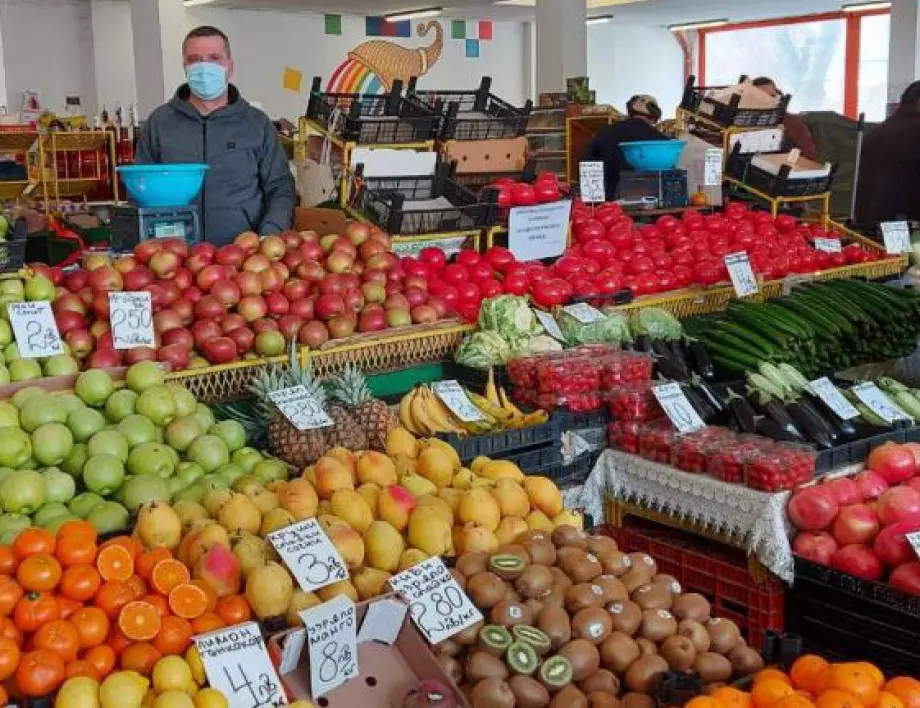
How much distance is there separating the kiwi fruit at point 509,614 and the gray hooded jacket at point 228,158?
8.37 feet

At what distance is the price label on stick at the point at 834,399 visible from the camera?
11.9ft

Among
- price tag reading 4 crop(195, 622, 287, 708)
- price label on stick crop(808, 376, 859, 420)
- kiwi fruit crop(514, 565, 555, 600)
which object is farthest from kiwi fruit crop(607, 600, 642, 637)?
price label on stick crop(808, 376, 859, 420)

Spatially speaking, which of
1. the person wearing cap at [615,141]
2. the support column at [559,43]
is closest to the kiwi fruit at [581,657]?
the person wearing cap at [615,141]

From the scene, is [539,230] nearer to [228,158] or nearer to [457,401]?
[228,158]

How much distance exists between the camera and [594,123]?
345 inches

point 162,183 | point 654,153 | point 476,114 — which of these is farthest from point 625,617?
point 654,153

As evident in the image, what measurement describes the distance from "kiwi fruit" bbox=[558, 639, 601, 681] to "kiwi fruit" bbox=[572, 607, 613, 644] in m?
0.04

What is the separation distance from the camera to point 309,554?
91.9 inches

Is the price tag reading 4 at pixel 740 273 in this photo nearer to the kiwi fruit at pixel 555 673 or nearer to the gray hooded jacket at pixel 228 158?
the gray hooded jacket at pixel 228 158

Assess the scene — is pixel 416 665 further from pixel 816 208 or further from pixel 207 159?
pixel 816 208

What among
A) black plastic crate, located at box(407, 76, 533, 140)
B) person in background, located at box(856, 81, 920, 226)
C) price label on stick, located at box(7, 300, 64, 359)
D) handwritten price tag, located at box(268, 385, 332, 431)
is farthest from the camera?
person in background, located at box(856, 81, 920, 226)

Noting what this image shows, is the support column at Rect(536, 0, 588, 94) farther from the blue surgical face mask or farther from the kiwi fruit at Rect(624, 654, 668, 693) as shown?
the kiwi fruit at Rect(624, 654, 668, 693)

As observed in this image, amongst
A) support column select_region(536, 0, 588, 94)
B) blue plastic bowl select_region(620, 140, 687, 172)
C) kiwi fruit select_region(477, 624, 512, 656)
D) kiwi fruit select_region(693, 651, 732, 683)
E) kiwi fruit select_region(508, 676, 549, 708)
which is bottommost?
kiwi fruit select_region(693, 651, 732, 683)

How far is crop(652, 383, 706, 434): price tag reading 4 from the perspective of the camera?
11.5 feet
